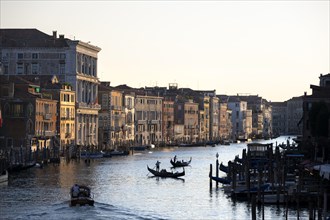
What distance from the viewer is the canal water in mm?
33500

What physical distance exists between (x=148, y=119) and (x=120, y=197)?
62854mm

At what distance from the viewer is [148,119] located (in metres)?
103

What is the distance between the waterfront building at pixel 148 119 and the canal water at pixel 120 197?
42010 mm

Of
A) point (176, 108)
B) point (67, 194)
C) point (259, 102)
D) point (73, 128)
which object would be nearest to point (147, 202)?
point (67, 194)

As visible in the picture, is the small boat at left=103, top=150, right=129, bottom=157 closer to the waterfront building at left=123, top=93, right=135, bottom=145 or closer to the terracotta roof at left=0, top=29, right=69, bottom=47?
the terracotta roof at left=0, top=29, right=69, bottom=47

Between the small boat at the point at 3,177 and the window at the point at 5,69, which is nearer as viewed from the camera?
the small boat at the point at 3,177

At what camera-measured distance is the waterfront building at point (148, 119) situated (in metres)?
99.1

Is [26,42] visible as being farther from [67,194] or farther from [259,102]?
[259,102]

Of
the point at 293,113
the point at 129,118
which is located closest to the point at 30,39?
the point at 129,118

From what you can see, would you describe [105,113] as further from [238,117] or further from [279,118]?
[279,118]

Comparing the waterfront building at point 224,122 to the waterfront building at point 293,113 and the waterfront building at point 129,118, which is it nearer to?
the waterfront building at point 293,113

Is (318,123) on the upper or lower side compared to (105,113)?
lower

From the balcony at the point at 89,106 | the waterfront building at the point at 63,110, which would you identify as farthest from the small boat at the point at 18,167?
the balcony at the point at 89,106

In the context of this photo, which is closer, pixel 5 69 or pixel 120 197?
pixel 120 197
